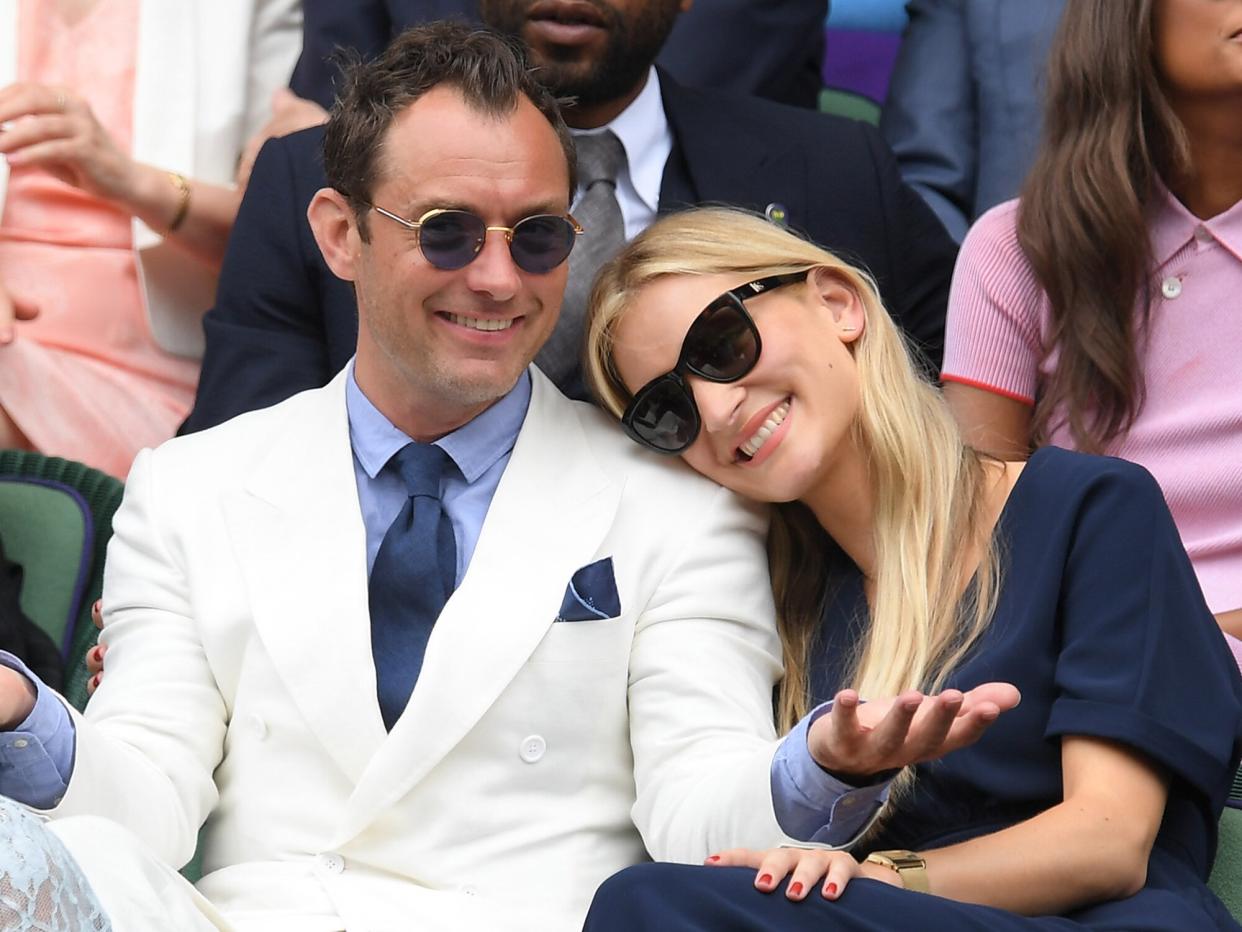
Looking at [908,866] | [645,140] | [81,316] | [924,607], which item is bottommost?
[81,316]

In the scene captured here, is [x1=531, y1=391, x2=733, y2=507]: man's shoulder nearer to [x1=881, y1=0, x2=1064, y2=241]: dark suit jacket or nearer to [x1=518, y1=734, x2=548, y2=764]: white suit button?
[x1=518, y1=734, x2=548, y2=764]: white suit button

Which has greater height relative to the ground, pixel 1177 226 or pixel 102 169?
pixel 1177 226

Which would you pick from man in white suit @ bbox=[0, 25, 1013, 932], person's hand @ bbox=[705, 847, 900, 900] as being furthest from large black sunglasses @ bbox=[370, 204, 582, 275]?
person's hand @ bbox=[705, 847, 900, 900]

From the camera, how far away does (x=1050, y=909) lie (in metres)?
2.14

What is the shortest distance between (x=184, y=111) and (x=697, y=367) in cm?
144

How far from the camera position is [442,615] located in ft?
7.86

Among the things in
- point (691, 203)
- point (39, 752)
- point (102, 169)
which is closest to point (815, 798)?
point (39, 752)

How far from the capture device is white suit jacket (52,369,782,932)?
2.33m

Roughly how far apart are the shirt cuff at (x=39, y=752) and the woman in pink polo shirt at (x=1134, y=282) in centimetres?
133

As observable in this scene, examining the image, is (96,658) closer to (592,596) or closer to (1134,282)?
(592,596)

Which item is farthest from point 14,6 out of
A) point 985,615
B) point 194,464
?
point 985,615

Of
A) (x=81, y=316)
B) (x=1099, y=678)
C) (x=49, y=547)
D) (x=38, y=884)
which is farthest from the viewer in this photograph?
(x=81, y=316)

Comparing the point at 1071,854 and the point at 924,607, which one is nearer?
the point at 1071,854

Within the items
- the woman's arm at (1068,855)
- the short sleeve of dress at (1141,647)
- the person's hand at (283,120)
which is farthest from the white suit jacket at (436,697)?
the person's hand at (283,120)
